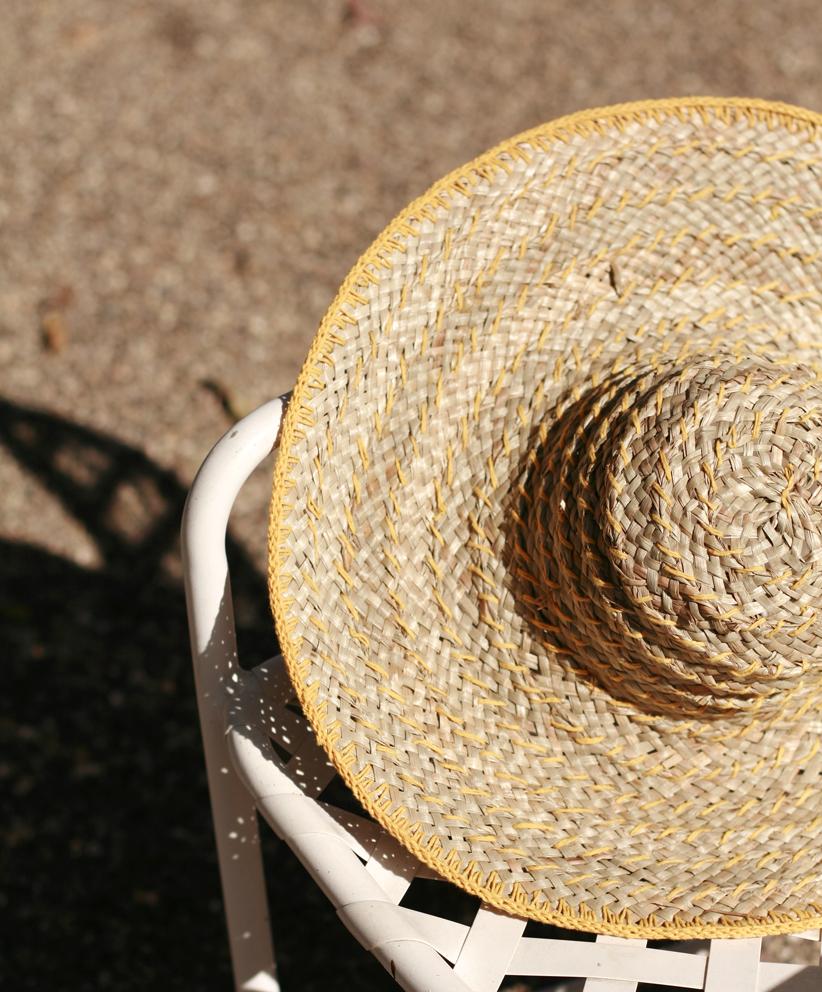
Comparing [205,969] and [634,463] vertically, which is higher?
[634,463]

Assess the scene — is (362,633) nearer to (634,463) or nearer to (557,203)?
(634,463)

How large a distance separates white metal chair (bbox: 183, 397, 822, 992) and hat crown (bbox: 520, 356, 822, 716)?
216 millimetres

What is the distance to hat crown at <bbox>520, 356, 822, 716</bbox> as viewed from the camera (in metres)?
0.82

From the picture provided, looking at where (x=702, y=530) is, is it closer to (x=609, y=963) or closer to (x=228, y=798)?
(x=609, y=963)

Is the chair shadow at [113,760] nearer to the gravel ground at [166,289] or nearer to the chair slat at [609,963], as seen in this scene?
the gravel ground at [166,289]

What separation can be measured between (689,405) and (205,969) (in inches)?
43.6

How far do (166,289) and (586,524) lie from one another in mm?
1506

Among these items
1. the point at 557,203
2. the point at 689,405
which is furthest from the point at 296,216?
the point at 689,405

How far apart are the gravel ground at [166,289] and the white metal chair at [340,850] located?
69 cm

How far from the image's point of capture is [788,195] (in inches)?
38.9

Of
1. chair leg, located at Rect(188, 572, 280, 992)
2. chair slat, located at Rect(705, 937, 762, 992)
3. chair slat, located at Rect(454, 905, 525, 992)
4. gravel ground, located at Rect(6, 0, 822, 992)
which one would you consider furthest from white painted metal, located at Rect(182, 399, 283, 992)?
gravel ground, located at Rect(6, 0, 822, 992)

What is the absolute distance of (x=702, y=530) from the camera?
822 mm

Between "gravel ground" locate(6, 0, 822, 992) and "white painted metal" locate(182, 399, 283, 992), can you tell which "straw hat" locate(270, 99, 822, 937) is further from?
"gravel ground" locate(6, 0, 822, 992)

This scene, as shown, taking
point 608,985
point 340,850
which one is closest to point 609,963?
point 608,985
